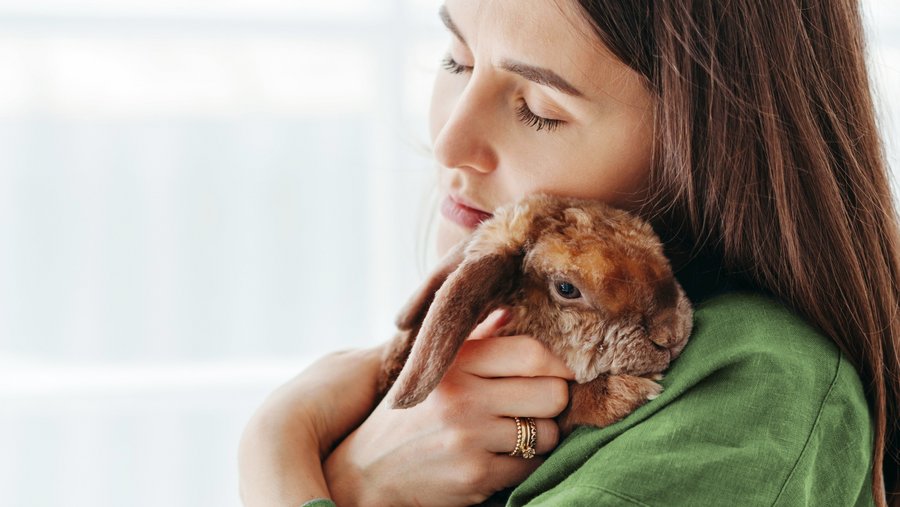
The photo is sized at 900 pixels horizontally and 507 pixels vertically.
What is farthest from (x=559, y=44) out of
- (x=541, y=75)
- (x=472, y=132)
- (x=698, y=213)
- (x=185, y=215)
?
(x=185, y=215)

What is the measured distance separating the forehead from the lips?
29cm

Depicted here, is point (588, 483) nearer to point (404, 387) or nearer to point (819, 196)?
point (404, 387)

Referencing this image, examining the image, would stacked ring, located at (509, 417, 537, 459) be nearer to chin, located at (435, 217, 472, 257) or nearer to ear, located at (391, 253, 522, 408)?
ear, located at (391, 253, 522, 408)

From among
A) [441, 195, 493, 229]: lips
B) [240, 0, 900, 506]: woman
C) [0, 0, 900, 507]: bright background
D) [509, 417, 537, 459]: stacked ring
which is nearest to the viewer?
[240, 0, 900, 506]: woman

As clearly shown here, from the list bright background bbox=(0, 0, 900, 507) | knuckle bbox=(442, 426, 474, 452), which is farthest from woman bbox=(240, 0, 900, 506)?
bright background bbox=(0, 0, 900, 507)

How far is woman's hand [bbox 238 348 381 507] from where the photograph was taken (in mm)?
1315

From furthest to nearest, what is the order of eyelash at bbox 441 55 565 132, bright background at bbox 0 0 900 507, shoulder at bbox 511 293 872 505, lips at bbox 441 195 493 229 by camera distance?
bright background at bbox 0 0 900 507
lips at bbox 441 195 493 229
eyelash at bbox 441 55 565 132
shoulder at bbox 511 293 872 505

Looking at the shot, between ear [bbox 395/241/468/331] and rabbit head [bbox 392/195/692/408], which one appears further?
ear [bbox 395/241/468/331]

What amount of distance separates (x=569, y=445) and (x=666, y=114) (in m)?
0.46

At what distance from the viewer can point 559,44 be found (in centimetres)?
120

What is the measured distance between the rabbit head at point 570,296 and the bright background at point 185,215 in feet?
5.51

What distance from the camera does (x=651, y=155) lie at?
1.28 m

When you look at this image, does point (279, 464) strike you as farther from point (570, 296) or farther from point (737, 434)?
point (737, 434)

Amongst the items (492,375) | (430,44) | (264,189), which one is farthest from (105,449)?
(492,375)
